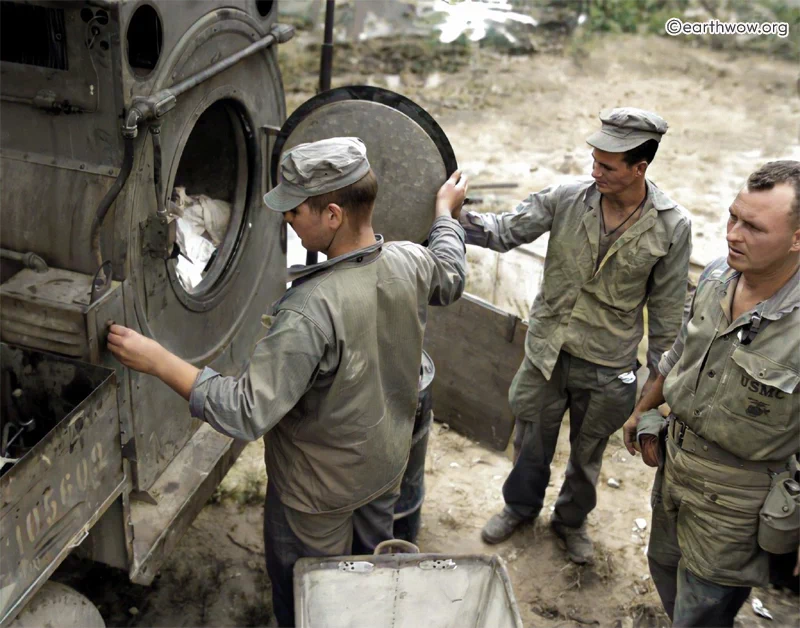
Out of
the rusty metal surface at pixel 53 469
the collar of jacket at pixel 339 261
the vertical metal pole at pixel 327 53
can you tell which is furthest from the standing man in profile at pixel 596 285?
the rusty metal surface at pixel 53 469

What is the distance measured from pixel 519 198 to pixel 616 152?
4850mm

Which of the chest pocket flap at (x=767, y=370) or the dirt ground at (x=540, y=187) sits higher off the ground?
the chest pocket flap at (x=767, y=370)

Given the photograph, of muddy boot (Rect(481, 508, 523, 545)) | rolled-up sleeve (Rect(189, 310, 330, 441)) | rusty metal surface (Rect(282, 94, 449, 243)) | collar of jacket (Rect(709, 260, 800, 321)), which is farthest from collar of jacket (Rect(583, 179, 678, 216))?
muddy boot (Rect(481, 508, 523, 545))

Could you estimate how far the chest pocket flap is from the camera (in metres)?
2.55

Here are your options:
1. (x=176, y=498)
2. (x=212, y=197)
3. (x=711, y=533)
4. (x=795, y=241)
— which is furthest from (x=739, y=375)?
(x=212, y=197)

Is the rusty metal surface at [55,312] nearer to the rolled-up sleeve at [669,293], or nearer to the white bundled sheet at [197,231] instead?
the white bundled sheet at [197,231]

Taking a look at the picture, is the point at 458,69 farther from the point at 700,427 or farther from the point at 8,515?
the point at 8,515

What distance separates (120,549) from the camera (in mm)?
3123

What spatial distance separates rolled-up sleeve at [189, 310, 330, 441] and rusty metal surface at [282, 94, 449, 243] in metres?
0.98

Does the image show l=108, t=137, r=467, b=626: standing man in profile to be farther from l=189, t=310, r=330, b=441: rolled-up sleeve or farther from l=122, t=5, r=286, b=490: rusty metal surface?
l=122, t=5, r=286, b=490: rusty metal surface

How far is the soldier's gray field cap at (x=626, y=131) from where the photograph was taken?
124 inches

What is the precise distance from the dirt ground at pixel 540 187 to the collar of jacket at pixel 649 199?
1.70 meters

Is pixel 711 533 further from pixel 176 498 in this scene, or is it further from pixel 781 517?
pixel 176 498

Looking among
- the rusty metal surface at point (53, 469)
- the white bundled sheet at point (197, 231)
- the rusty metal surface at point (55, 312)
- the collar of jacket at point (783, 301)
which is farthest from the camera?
the white bundled sheet at point (197, 231)
